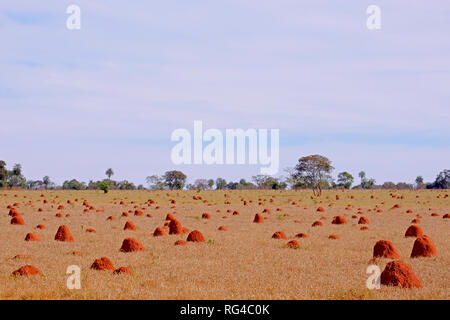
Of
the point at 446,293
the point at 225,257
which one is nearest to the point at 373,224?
the point at 225,257

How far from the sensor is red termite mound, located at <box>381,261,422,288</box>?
12266mm

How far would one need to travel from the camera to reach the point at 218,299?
36.2ft

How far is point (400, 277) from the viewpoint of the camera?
1234 centimetres

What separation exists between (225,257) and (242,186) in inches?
4821

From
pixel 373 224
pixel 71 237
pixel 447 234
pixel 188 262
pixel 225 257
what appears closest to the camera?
pixel 188 262

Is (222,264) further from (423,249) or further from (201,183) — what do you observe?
(201,183)

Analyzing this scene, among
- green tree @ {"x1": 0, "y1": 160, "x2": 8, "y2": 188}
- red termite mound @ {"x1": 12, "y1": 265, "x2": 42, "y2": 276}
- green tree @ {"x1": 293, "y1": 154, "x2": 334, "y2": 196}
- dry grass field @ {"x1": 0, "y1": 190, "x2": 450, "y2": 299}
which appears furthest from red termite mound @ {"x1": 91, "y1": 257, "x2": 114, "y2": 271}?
green tree @ {"x1": 0, "y1": 160, "x2": 8, "y2": 188}

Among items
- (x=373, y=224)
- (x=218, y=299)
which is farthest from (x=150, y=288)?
(x=373, y=224)

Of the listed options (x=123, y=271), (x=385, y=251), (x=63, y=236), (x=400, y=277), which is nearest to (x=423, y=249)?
(x=385, y=251)

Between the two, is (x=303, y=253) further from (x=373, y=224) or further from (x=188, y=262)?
(x=373, y=224)

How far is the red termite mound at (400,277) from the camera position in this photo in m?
12.3

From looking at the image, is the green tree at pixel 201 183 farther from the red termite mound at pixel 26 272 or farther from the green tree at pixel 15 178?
the red termite mound at pixel 26 272
